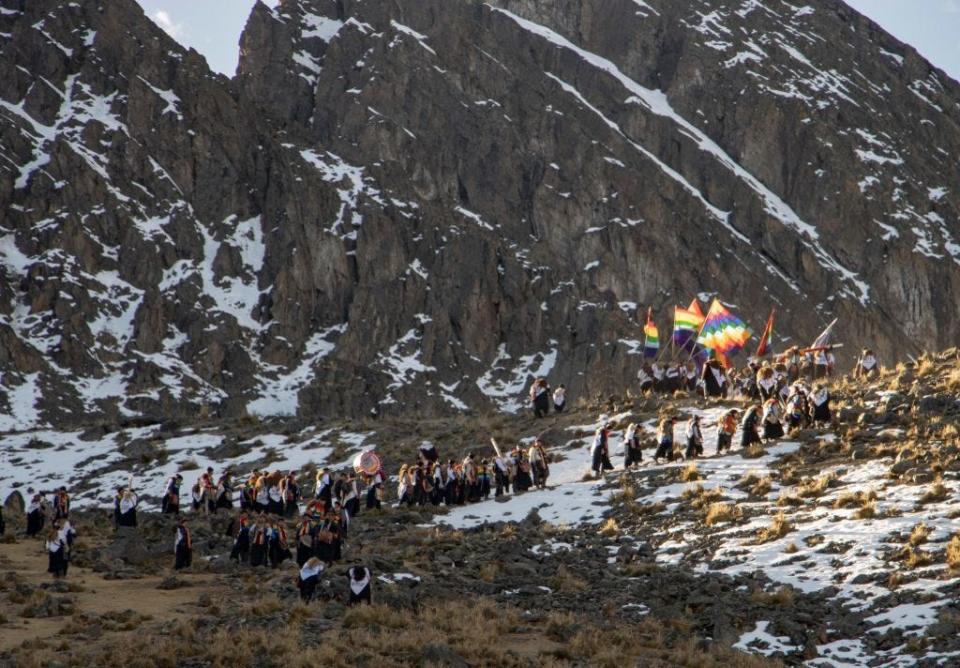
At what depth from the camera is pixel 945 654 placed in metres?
18.2

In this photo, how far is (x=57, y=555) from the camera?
86.6 feet

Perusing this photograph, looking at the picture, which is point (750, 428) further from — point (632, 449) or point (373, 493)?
point (373, 493)

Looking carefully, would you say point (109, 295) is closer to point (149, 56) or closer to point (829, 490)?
point (149, 56)

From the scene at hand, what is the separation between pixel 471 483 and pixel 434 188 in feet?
352

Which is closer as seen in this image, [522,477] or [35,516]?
[35,516]

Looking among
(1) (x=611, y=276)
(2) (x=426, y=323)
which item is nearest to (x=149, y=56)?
(2) (x=426, y=323)

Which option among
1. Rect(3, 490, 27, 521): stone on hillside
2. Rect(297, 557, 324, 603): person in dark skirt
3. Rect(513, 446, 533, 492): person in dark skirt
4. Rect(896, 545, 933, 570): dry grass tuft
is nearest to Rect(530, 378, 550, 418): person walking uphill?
Rect(513, 446, 533, 492): person in dark skirt

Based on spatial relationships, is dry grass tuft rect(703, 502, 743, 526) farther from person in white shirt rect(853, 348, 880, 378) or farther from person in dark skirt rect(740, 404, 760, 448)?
person in white shirt rect(853, 348, 880, 378)

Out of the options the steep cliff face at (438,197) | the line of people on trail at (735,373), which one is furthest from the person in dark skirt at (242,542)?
the steep cliff face at (438,197)

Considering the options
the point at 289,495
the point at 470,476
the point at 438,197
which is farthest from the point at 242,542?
the point at 438,197

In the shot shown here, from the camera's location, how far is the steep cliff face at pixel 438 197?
115 meters

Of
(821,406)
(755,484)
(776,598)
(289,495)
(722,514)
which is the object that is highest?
(821,406)

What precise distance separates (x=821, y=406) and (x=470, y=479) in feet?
29.7

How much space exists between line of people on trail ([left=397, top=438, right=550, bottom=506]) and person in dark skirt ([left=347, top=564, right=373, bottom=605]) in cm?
1138
